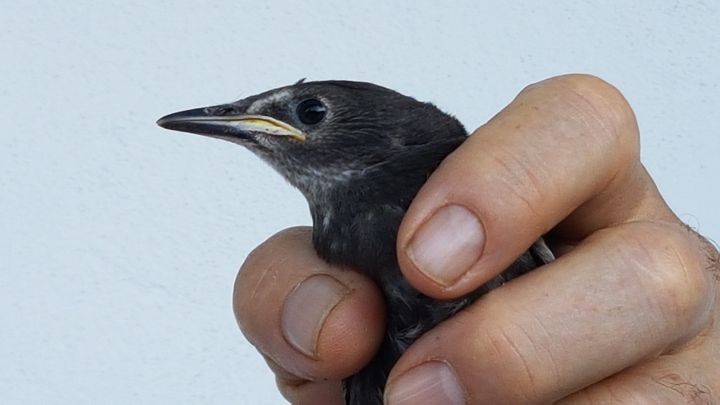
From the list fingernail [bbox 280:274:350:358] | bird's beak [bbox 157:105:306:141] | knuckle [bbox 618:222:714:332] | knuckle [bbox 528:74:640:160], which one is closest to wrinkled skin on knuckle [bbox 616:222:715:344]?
knuckle [bbox 618:222:714:332]

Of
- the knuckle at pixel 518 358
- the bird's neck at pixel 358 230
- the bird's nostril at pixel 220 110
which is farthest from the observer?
the bird's nostril at pixel 220 110

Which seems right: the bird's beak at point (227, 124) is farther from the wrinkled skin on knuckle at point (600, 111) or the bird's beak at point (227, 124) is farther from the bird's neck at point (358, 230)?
the wrinkled skin on knuckle at point (600, 111)

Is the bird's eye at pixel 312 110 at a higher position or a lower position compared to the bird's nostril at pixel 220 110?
lower

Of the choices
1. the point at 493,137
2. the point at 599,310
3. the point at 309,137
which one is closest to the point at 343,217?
the point at 309,137

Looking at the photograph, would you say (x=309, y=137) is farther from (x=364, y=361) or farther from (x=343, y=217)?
(x=364, y=361)

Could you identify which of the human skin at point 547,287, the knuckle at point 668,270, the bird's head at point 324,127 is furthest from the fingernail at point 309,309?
the knuckle at point 668,270

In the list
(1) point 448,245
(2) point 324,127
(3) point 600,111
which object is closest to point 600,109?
(3) point 600,111

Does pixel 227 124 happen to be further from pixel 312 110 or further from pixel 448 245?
pixel 448 245
